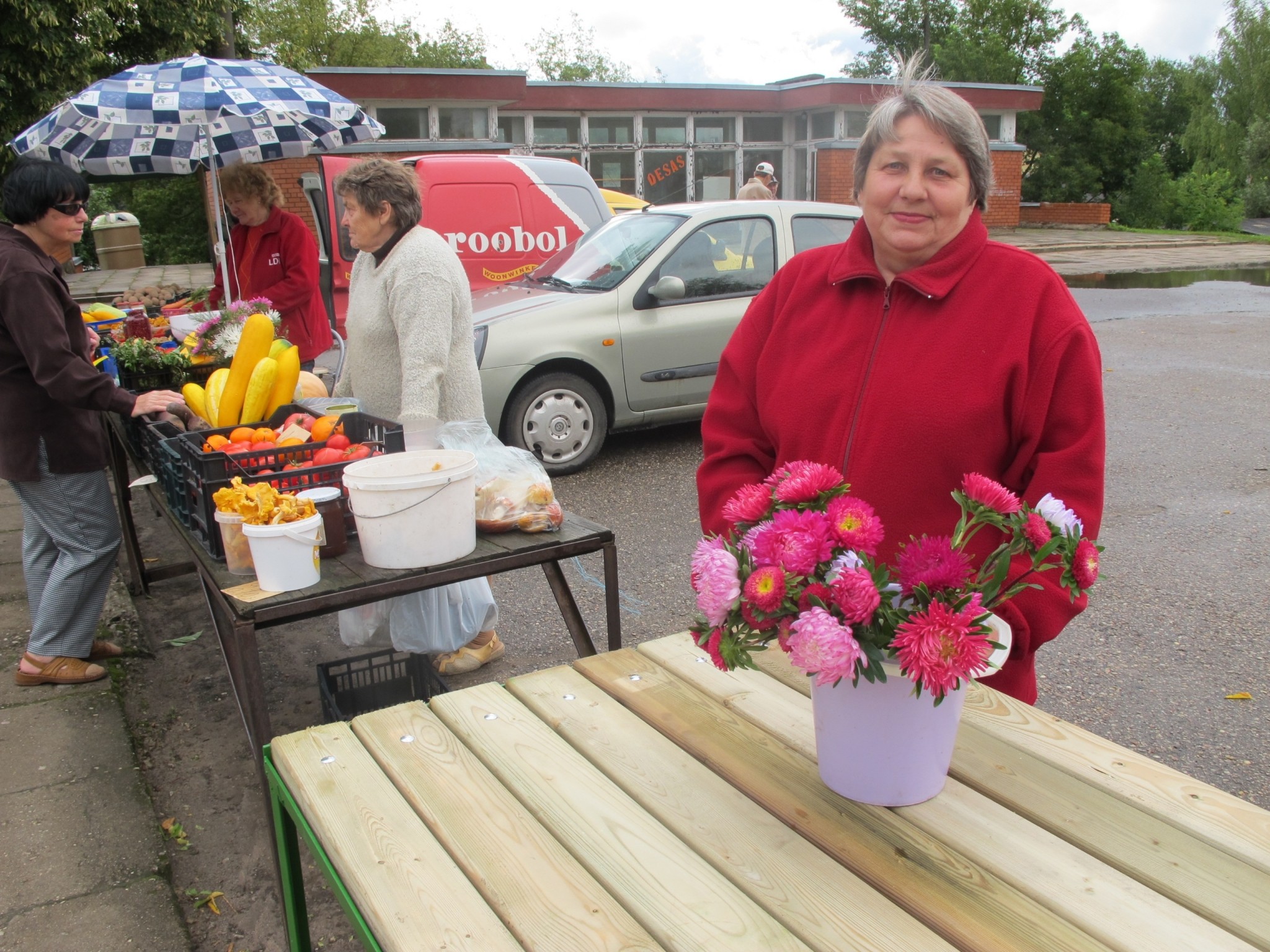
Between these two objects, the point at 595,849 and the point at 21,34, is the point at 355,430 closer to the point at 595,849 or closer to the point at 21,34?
the point at 595,849

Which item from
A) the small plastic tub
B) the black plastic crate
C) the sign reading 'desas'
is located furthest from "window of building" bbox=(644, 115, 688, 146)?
the small plastic tub

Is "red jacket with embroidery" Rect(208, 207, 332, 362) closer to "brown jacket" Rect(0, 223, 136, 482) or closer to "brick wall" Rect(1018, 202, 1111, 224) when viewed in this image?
"brown jacket" Rect(0, 223, 136, 482)

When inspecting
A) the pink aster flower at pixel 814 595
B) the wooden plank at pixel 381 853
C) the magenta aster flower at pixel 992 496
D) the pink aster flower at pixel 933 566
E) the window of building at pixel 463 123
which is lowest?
the wooden plank at pixel 381 853

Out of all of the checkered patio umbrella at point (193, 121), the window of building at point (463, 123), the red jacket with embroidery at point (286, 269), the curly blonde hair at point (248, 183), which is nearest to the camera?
the checkered patio umbrella at point (193, 121)

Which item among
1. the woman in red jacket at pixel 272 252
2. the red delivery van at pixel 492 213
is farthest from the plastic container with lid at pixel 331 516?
the red delivery van at pixel 492 213

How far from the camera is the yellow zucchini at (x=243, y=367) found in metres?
3.36

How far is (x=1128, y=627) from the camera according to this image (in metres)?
4.32

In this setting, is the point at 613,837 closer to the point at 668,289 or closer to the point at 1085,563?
the point at 1085,563

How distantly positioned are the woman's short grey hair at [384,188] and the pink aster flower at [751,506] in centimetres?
250

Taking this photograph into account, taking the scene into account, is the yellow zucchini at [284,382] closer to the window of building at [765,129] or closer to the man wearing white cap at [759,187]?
the man wearing white cap at [759,187]

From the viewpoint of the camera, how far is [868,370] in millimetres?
1856

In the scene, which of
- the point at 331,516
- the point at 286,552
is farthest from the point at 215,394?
the point at 286,552

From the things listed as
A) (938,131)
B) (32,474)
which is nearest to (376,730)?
(938,131)

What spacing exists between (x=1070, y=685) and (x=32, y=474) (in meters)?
3.95
